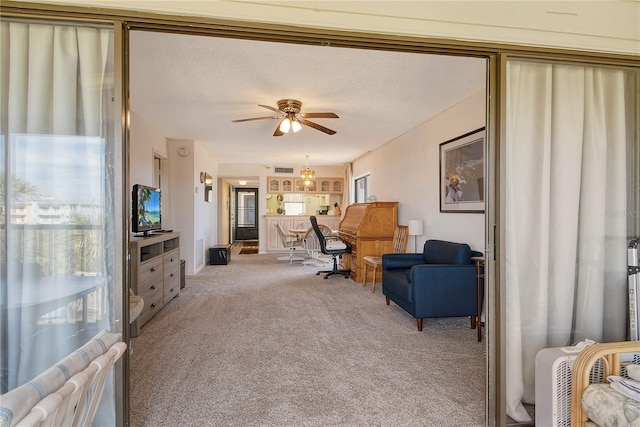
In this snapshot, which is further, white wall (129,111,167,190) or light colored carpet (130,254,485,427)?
white wall (129,111,167,190)

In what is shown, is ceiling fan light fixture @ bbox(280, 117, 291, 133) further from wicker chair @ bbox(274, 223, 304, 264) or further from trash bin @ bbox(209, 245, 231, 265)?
trash bin @ bbox(209, 245, 231, 265)

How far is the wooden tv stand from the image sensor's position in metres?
3.08

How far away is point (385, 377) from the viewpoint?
2246mm

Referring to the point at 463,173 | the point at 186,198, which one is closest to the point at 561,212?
the point at 463,173

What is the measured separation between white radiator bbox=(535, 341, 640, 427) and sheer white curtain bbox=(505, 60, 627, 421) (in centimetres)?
17

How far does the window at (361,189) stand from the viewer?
24.6 ft

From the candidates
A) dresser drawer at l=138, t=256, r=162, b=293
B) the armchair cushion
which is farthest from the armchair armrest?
dresser drawer at l=138, t=256, r=162, b=293

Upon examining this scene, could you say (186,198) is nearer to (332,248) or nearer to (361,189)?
(332,248)

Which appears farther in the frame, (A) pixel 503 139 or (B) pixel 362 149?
(B) pixel 362 149

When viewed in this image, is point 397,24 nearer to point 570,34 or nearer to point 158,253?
point 570,34

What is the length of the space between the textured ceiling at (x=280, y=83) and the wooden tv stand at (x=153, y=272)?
1.62 metres

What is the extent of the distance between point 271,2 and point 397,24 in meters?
0.62

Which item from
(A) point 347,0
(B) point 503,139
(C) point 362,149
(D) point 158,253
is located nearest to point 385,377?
(B) point 503,139

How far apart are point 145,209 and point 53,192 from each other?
2.42 metres
